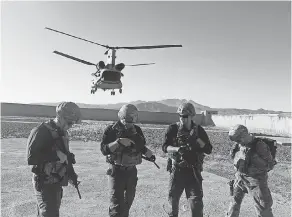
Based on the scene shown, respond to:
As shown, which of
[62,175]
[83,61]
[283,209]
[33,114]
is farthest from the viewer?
[33,114]

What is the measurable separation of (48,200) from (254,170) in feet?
8.94

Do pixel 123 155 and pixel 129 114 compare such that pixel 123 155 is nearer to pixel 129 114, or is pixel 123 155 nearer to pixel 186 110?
pixel 129 114

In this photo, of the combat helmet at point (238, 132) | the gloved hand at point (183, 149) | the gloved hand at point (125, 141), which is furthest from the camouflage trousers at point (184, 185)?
the gloved hand at point (125, 141)

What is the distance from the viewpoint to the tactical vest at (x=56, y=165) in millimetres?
3125

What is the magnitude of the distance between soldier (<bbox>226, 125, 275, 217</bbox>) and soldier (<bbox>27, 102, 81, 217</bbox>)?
2.28 m

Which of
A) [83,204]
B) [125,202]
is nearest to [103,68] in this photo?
[83,204]

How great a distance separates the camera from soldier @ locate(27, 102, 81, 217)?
9.98ft

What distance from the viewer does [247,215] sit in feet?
16.7

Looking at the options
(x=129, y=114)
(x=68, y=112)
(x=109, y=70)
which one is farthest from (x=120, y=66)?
(x=68, y=112)

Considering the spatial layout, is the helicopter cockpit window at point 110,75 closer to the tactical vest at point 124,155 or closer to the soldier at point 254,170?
the tactical vest at point 124,155

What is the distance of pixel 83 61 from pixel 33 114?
30585 millimetres

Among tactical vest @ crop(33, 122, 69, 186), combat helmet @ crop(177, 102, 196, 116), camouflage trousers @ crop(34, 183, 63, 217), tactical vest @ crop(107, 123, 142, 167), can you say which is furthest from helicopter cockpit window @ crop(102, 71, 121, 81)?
camouflage trousers @ crop(34, 183, 63, 217)

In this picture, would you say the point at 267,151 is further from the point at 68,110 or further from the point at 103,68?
the point at 103,68

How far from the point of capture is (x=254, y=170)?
385cm
